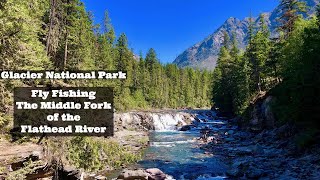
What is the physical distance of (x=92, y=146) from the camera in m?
23.8

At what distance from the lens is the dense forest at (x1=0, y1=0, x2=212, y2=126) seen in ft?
44.0

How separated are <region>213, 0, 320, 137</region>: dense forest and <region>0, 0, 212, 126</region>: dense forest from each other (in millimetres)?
17757

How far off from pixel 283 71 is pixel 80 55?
86.8 ft

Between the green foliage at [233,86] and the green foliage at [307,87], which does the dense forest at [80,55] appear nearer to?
the green foliage at [307,87]

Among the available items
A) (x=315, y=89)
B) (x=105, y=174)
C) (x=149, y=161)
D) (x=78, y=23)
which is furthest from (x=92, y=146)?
(x=78, y=23)

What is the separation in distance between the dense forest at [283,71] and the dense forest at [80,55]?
699 inches

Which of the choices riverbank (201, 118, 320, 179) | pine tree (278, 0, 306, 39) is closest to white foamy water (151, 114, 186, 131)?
riverbank (201, 118, 320, 179)

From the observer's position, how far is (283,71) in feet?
102

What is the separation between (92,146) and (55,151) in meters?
6.79

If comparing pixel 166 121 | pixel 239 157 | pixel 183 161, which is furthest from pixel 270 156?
pixel 166 121

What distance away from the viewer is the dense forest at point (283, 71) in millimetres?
21281

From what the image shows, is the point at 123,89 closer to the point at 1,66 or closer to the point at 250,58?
the point at 250,58

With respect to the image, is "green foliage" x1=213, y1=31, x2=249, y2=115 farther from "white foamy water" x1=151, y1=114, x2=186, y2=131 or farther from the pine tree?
"white foamy water" x1=151, y1=114, x2=186, y2=131

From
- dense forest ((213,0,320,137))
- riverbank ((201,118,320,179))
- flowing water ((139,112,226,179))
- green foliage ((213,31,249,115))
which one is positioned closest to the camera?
riverbank ((201,118,320,179))
